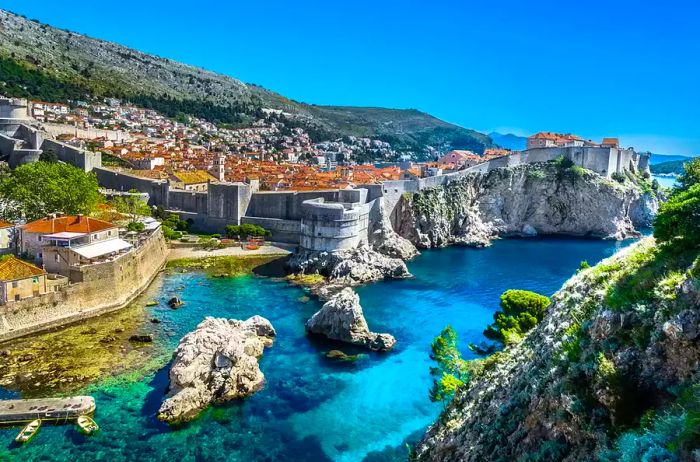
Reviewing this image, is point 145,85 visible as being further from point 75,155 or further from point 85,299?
point 85,299

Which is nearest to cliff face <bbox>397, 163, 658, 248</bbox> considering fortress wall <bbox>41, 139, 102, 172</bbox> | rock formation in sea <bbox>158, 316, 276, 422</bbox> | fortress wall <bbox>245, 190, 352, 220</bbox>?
fortress wall <bbox>245, 190, 352, 220</bbox>

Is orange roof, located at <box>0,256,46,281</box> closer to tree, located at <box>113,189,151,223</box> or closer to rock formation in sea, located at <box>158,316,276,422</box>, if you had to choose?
rock formation in sea, located at <box>158,316,276,422</box>

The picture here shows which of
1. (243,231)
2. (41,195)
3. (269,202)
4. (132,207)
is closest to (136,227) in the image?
(132,207)

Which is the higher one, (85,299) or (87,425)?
(85,299)

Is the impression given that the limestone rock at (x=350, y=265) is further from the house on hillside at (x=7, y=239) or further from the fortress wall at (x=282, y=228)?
the house on hillside at (x=7, y=239)

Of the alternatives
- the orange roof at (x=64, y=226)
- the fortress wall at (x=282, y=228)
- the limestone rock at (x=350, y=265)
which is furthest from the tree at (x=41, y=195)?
the limestone rock at (x=350, y=265)

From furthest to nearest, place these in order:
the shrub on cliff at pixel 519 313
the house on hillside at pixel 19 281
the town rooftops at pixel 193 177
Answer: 1. the town rooftops at pixel 193 177
2. the house on hillside at pixel 19 281
3. the shrub on cliff at pixel 519 313

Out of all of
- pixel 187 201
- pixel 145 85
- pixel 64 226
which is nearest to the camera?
pixel 64 226
